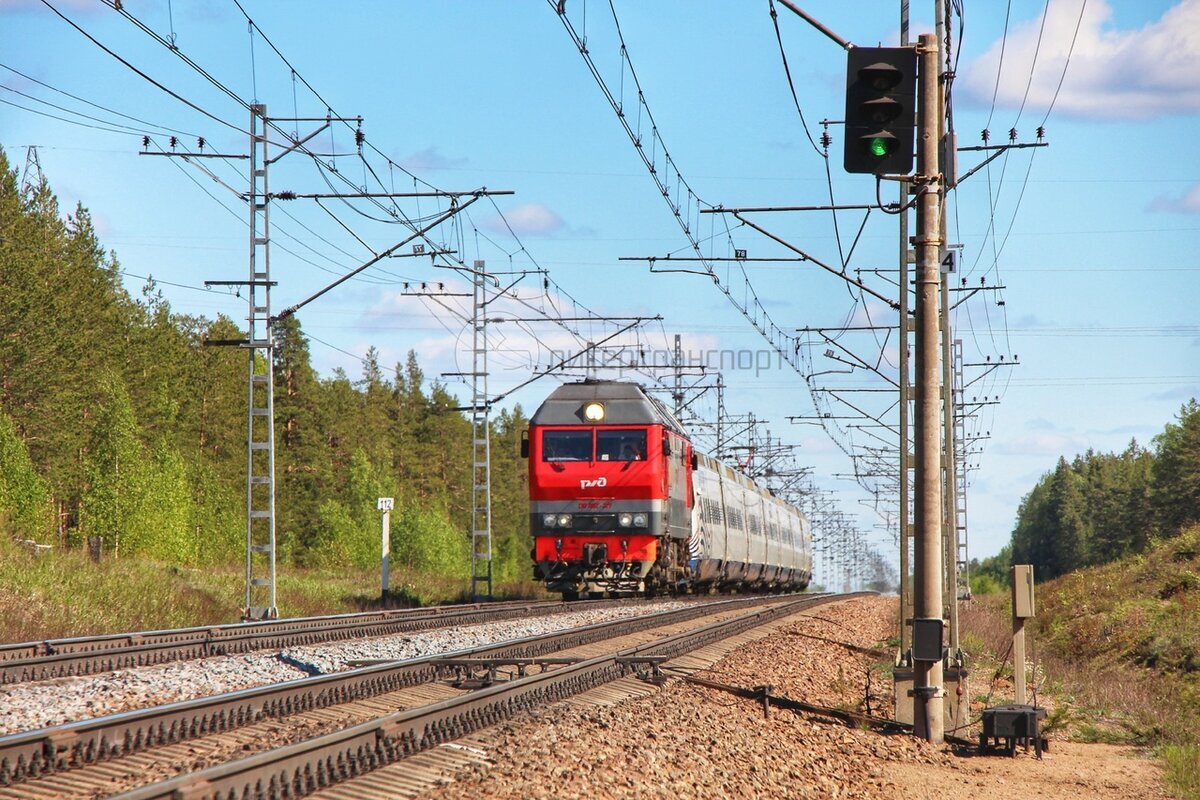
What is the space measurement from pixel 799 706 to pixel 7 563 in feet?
49.4

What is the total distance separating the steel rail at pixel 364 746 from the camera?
617 centimetres

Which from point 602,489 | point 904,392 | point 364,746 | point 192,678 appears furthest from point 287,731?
point 602,489

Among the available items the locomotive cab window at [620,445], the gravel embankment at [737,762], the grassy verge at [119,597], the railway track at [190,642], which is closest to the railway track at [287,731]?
the gravel embankment at [737,762]

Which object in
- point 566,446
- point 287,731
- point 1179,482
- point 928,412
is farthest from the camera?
point 1179,482

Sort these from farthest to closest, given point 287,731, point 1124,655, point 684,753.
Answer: point 1124,655 → point 287,731 → point 684,753

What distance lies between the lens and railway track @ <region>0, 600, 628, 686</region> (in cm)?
1197

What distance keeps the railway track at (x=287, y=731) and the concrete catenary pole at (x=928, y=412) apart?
2817 mm

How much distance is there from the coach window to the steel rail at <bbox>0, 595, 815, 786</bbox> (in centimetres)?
1320

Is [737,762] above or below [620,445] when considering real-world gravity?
below

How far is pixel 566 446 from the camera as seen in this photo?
89.4 ft

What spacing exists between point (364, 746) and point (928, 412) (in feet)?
18.1

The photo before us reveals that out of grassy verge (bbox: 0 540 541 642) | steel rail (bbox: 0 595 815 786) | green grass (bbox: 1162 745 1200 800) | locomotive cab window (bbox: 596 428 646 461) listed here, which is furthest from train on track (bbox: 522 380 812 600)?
green grass (bbox: 1162 745 1200 800)

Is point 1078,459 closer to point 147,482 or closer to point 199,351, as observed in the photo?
point 199,351

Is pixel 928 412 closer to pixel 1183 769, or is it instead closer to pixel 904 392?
pixel 1183 769
